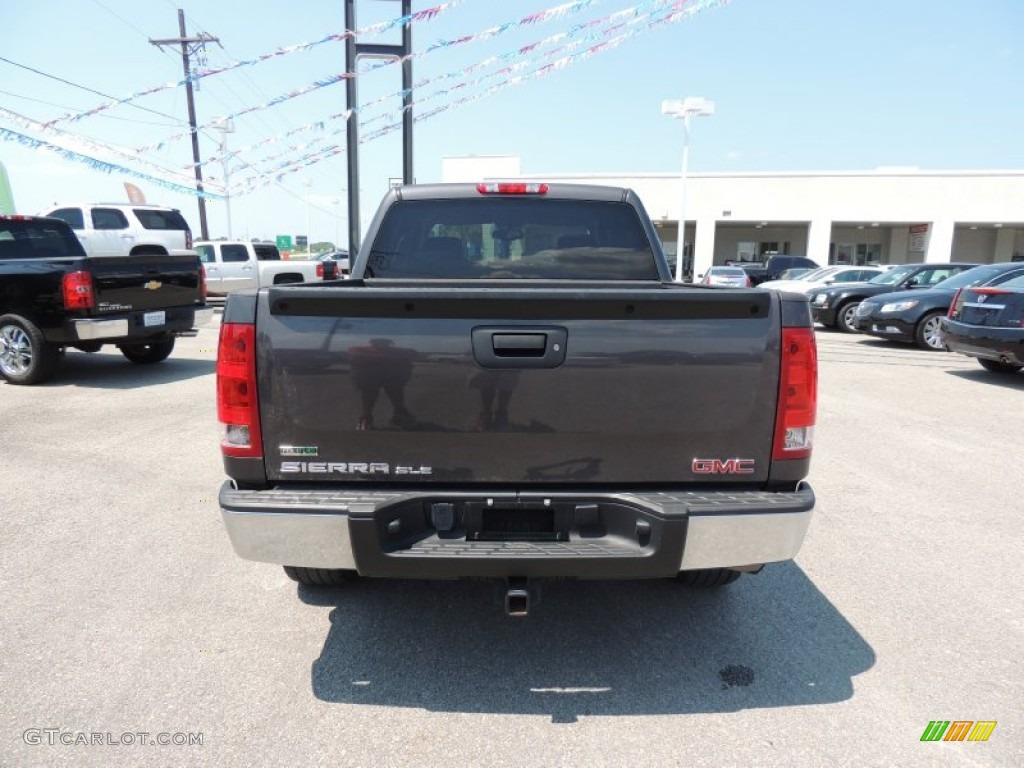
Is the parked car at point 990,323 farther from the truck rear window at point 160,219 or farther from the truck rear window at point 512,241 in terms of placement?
the truck rear window at point 160,219

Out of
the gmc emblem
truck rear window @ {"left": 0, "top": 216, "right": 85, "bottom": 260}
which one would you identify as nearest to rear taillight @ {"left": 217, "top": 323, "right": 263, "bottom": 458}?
the gmc emblem

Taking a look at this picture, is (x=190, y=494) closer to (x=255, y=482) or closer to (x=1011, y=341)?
(x=255, y=482)

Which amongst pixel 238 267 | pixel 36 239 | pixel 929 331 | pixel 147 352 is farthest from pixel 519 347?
pixel 238 267

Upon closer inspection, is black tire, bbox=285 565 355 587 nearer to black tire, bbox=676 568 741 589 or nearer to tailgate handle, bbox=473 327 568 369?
tailgate handle, bbox=473 327 568 369

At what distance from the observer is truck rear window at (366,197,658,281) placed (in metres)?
3.87

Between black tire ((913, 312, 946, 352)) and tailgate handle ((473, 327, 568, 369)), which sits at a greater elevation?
tailgate handle ((473, 327, 568, 369))

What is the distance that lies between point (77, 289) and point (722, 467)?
320 inches

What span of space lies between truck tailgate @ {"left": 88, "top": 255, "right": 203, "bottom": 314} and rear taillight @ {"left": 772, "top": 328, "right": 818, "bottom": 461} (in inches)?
325

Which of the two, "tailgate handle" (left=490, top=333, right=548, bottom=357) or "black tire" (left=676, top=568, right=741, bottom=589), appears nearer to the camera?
"tailgate handle" (left=490, top=333, right=548, bottom=357)

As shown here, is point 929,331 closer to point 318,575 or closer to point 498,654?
point 498,654

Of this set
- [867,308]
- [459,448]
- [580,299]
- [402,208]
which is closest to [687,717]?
[459,448]

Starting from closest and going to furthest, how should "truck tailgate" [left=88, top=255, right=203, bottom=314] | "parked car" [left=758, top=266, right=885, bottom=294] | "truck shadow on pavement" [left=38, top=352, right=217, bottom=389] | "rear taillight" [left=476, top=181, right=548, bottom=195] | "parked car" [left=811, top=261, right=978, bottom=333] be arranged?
"rear taillight" [left=476, top=181, right=548, bottom=195] → "truck tailgate" [left=88, top=255, right=203, bottom=314] → "truck shadow on pavement" [left=38, top=352, right=217, bottom=389] → "parked car" [left=811, top=261, right=978, bottom=333] → "parked car" [left=758, top=266, right=885, bottom=294]

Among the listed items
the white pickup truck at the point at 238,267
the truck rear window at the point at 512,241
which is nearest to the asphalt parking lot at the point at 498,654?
the truck rear window at the point at 512,241

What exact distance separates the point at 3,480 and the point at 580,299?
5061 millimetres
